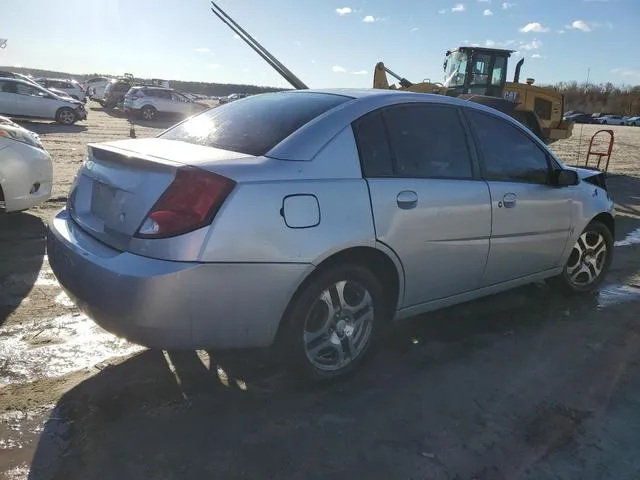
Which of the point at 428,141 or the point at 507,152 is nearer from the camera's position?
the point at 428,141

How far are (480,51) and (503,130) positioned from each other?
42.1ft

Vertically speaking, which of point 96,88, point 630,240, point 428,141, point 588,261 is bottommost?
point 630,240

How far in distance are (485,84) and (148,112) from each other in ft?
53.1

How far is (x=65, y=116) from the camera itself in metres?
20.8

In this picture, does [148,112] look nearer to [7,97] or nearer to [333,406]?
[7,97]

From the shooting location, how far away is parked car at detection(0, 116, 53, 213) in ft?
18.5

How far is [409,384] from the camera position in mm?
3328

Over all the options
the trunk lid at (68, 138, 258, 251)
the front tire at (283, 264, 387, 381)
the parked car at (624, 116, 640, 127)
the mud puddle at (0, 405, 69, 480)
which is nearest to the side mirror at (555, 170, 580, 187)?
the front tire at (283, 264, 387, 381)

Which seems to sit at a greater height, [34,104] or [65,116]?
[34,104]

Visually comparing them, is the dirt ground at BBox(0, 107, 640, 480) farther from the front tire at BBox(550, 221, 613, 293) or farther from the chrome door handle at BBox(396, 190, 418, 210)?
the chrome door handle at BBox(396, 190, 418, 210)

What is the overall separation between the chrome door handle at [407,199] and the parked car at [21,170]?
14.2 feet

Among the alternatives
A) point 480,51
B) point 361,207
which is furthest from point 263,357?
point 480,51

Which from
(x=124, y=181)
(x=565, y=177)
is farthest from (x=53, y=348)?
(x=565, y=177)

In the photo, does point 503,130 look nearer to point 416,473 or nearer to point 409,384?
point 409,384
